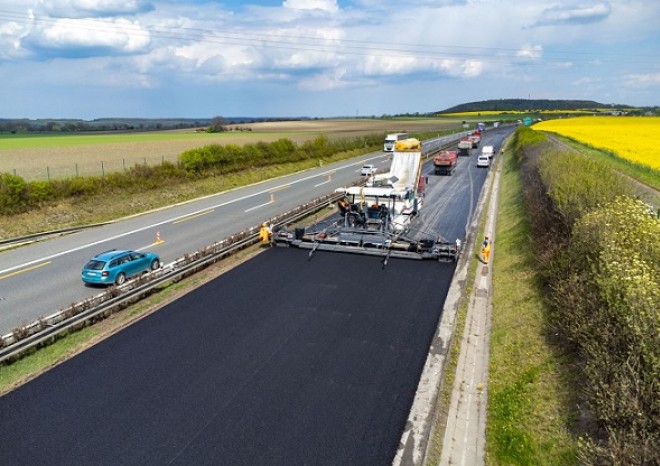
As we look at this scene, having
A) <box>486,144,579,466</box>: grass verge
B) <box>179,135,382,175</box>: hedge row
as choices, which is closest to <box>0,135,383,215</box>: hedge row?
<box>179,135,382,175</box>: hedge row

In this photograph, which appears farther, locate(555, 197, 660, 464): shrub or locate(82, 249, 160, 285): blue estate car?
locate(82, 249, 160, 285): blue estate car

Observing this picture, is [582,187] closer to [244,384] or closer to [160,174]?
[244,384]

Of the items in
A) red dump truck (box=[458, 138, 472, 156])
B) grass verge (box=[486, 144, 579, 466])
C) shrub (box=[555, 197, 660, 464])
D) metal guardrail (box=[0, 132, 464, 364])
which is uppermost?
red dump truck (box=[458, 138, 472, 156])

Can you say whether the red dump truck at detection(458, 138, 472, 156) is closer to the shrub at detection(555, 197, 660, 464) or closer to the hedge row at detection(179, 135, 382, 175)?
the hedge row at detection(179, 135, 382, 175)

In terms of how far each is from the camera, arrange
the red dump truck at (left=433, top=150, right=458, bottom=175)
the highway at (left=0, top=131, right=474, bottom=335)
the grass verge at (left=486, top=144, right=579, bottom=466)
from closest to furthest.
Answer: the grass verge at (left=486, top=144, right=579, bottom=466)
the highway at (left=0, top=131, right=474, bottom=335)
the red dump truck at (left=433, top=150, right=458, bottom=175)

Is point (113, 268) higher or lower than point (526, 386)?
higher

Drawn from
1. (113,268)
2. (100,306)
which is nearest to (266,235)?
(113,268)
